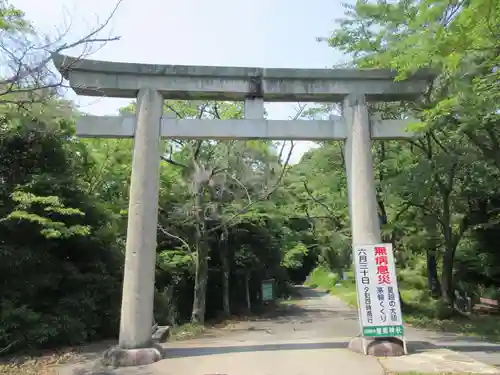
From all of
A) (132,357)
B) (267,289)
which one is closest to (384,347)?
(132,357)

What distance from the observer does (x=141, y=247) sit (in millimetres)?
7391

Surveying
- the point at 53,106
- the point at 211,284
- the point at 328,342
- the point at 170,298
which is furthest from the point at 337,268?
the point at 53,106

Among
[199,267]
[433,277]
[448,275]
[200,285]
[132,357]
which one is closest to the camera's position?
[132,357]

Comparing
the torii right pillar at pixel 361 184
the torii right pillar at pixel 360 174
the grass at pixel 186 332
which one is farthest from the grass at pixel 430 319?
the grass at pixel 186 332

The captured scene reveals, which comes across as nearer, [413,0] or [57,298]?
[413,0]

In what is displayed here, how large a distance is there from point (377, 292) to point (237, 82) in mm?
4891

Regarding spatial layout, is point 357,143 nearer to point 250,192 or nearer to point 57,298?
point 57,298

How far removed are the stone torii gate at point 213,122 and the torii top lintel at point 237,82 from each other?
2 centimetres

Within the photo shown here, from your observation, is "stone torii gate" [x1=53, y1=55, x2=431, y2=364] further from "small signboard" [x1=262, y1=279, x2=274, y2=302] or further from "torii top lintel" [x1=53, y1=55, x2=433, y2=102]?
"small signboard" [x1=262, y1=279, x2=274, y2=302]

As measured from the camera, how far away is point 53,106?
8242 millimetres

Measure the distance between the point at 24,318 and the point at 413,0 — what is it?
11224 mm

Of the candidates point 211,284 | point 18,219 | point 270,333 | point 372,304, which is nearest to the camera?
point 372,304

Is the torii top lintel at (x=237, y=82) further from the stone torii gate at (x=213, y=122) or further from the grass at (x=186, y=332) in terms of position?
the grass at (x=186, y=332)

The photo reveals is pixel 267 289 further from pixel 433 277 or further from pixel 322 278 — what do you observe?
pixel 322 278
